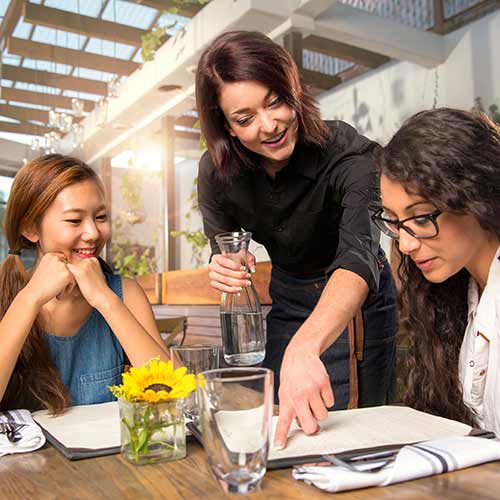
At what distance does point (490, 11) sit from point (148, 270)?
455 centimetres

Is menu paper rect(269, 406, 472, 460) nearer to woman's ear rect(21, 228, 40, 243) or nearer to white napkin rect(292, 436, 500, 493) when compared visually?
white napkin rect(292, 436, 500, 493)

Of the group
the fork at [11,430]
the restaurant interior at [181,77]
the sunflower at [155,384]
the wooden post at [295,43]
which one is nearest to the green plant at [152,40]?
the restaurant interior at [181,77]

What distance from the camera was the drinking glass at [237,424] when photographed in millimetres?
729

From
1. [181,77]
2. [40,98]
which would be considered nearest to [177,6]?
[181,77]

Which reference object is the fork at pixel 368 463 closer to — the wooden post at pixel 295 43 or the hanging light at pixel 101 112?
the wooden post at pixel 295 43

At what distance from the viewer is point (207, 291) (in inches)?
179

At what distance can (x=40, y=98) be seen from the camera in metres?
7.25

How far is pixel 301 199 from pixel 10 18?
4836mm

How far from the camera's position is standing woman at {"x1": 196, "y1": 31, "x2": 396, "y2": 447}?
59.7 inches

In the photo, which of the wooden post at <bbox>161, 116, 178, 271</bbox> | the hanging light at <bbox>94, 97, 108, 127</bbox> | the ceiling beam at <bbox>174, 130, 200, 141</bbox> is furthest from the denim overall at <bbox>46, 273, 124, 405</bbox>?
the ceiling beam at <bbox>174, 130, 200, 141</bbox>

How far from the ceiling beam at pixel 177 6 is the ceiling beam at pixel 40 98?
2.46m

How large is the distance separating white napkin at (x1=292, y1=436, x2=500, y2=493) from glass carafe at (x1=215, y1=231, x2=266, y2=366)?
1.34 ft

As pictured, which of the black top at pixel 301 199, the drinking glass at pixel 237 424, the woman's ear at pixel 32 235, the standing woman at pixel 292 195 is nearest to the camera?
the drinking glass at pixel 237 424

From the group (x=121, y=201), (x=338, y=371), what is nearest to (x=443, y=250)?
(x=338, y=371)
